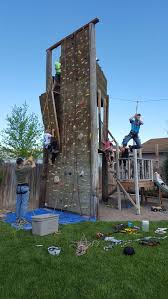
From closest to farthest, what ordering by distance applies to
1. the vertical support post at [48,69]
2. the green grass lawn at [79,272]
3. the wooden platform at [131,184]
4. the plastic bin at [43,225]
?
1. the green grass lawn at [79,272]
2. the plastic bin at [43,225]
3. the wooden platform at [131,184]
4. the vertical support post at [48,69]

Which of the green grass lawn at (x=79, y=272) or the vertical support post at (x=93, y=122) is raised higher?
the vertical support post at (x=93, y=122)

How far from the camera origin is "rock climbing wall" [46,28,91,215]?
9211 millimetres

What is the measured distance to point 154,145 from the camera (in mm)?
24328

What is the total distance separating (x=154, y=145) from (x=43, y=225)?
1955 cm

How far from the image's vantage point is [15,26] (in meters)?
11.9

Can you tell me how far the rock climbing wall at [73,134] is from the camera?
9.21m

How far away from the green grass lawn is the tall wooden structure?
3610 millimetres

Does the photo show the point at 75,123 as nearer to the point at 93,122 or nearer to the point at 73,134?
the point at 73,134

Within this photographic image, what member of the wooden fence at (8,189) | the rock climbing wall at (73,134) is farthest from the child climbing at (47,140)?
the wooden fence at (8,189)

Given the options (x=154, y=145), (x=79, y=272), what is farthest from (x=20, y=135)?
(x=79, y=272)

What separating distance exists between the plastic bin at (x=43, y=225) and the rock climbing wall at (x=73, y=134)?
254cm

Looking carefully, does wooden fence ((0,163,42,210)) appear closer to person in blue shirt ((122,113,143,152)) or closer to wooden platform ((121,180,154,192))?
wooden platform ((121,180,154,192))

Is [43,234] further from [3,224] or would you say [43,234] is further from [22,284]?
[22,284]

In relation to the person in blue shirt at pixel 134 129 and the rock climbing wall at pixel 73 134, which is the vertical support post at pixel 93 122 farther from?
the person in blue shirt at pixel 134 129
